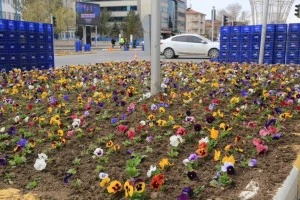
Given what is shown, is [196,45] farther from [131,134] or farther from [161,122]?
[131,134]

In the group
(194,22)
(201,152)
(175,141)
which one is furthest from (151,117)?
(194,22)

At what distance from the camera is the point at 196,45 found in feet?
81.5

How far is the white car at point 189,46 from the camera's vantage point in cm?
2459

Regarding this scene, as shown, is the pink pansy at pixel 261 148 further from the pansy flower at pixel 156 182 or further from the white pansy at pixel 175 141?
the pansy flower at pixel 156 182

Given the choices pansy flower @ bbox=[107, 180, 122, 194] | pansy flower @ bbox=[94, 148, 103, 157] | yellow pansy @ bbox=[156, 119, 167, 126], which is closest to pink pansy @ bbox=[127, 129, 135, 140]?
yellow pansy @ bbox=[156, 119, 167, 126]

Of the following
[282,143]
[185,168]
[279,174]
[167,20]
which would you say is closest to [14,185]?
[185,168]

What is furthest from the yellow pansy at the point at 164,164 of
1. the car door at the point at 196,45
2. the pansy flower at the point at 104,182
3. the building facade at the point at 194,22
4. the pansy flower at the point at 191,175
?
the building facade at the point at 194,22

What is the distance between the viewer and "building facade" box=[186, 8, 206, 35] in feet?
494

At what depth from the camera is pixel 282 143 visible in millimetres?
4449

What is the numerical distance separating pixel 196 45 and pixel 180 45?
3.37ft

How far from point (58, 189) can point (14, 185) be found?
43 cm

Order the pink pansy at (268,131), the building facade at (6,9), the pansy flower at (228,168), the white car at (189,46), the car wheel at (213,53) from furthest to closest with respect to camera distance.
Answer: the building facade at (6,9) < the white car at (189,46) < the car wheel at (213,53) < the pink pansy at (268,131) < the pansy flower at (228,168)

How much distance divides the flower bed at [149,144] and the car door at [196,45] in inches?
701

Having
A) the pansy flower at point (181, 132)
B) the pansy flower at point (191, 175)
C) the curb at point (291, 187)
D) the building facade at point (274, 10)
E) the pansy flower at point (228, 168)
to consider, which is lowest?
the curb at point (291, 187)
